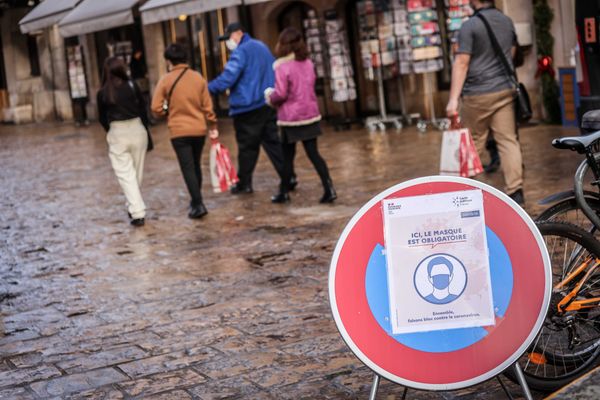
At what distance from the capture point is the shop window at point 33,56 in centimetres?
3909

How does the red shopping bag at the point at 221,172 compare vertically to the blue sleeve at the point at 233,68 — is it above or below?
below

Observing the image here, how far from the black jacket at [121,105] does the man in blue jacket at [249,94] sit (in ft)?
3.30

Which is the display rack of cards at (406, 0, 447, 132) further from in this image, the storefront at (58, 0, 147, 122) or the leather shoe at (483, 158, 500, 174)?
the storefront at (58, 0, 147, 122)

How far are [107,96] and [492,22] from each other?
141 inches

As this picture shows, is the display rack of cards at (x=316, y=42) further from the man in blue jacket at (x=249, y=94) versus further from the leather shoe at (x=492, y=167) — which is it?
the leather shoe at (x=492, y=167)

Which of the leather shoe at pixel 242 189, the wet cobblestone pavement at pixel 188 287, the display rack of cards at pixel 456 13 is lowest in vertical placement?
the wet cobblestone pavement at pixel 188 287

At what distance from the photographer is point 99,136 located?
82.9 ft

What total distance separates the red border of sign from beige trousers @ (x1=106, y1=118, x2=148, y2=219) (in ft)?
23.9

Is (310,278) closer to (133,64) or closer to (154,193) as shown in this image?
(154,193)

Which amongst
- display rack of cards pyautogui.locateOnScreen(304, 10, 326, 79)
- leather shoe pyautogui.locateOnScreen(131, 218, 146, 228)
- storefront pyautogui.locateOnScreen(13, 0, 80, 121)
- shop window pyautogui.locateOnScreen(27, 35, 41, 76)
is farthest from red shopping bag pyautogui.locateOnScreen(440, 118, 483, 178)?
shop window pyautogui.locateOnScreen(27, 35, 41, 76)

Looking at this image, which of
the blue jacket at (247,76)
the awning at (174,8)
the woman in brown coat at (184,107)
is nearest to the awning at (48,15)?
the awning at (174,8)

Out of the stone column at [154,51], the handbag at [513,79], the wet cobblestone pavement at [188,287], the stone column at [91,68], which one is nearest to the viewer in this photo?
the wet cobblestone pavement at [188,287]

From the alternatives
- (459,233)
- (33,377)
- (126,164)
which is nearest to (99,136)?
(126,164)

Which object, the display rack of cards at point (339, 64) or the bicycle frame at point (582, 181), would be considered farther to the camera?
the display rack of cards at point (339, 64)
